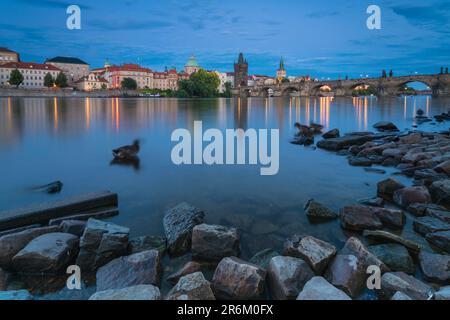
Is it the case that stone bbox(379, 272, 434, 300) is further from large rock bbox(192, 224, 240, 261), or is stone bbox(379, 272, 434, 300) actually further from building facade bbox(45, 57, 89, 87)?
building facade bbox(45, 57, 89, 87)

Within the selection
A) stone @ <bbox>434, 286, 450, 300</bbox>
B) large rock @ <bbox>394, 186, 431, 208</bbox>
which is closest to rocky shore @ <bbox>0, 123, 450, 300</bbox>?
stone @ <bbox>434, 286, 450, 300</bbox>

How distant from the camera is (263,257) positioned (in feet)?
14.5

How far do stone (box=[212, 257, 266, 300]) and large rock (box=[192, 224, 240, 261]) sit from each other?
729mm

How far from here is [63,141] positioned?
1524 cm

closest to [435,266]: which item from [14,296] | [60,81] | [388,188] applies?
[388,188]

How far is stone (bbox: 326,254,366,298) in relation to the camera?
3738 mm

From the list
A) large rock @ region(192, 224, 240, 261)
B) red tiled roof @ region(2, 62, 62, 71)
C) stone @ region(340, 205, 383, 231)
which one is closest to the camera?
large rock @ region(192, 224, 240, 261)

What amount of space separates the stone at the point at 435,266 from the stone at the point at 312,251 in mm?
1191

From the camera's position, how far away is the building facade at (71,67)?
127250mm

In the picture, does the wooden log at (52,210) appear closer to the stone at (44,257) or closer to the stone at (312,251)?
the stone at (44,257)

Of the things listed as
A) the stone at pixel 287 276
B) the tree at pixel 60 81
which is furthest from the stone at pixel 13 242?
the tree at pixel 60 81

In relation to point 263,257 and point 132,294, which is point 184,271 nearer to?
point 132,294

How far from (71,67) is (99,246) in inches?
5741

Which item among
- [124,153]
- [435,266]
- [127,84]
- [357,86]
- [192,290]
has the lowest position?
[435,266]
